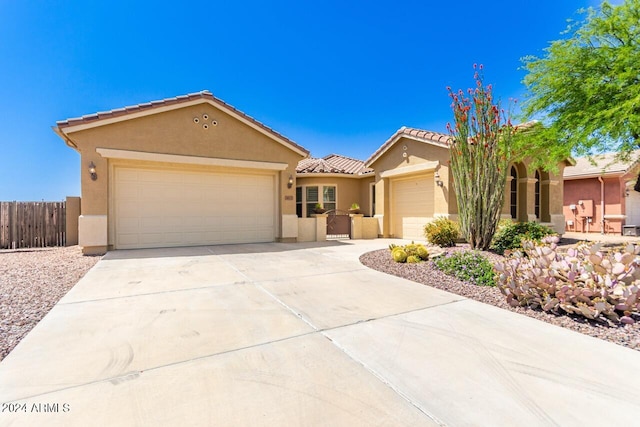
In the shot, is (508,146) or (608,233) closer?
(508,146)

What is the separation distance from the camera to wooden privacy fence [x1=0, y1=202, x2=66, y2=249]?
10789mm

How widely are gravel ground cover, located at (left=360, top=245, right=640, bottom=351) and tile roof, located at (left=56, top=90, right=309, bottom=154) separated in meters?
6.96

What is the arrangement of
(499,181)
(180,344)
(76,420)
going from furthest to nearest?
1. (499,181)
2. (180,344)
3. (76,420)

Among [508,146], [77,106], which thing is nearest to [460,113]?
[508,146]

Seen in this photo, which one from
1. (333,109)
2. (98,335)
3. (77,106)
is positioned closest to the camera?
(98,335)

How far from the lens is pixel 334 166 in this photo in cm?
1766

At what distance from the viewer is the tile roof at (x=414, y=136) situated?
11660mm

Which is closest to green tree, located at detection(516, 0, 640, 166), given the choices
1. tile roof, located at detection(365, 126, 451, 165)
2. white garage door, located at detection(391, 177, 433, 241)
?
tile roof, located at detection(365, 126, 451, 165)

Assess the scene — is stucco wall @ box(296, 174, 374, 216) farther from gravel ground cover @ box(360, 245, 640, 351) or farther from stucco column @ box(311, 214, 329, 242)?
gravel ground cover @ box(360, 245, 640, 351)

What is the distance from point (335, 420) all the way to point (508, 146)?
873 cm

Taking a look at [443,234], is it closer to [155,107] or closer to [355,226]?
[355,226]

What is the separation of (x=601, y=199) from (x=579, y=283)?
19.5 metres

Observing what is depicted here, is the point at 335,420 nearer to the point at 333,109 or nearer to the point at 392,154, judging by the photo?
the point at 392,154

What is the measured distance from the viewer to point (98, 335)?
11.3ft
